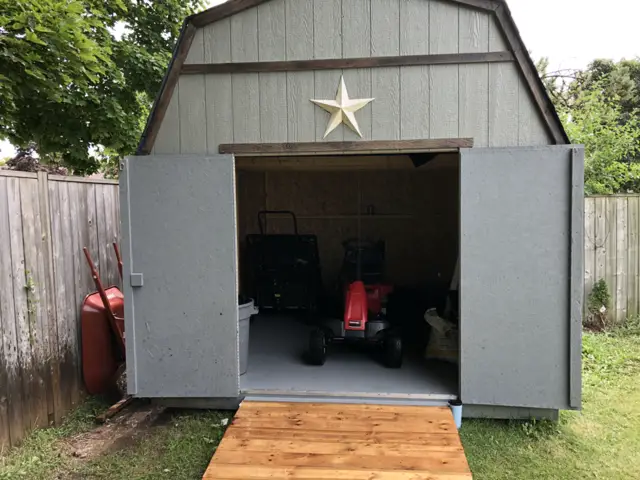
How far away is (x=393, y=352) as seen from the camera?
167 inches

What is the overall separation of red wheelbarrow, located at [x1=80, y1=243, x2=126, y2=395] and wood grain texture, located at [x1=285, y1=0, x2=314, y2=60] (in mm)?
2368

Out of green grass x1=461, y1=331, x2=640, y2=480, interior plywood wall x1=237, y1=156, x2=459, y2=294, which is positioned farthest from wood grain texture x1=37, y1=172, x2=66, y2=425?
interior plywood wall x1=237, y1=156, x2=459, y2=294

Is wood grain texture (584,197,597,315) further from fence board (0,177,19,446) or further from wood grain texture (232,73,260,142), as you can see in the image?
fence board (0,177,19,446)

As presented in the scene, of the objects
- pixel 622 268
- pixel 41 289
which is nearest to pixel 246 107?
pixel 41 289

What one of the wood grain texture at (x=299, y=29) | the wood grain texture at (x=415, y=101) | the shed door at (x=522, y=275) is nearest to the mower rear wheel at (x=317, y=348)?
the shed door at (x=522, y=275)

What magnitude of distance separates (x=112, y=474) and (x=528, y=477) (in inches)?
105

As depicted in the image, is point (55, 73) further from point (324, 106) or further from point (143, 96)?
point (143, 96)

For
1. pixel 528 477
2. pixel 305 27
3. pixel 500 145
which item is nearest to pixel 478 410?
pixel 528 477

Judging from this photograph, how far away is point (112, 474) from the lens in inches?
123

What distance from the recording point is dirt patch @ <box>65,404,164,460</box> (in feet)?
11.3

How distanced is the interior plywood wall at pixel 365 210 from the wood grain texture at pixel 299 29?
341cm

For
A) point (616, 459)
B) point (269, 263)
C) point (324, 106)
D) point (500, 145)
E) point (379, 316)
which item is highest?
point (324, 106)

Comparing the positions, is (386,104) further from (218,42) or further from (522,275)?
(522,275)

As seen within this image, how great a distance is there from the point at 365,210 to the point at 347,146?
3553 mm
